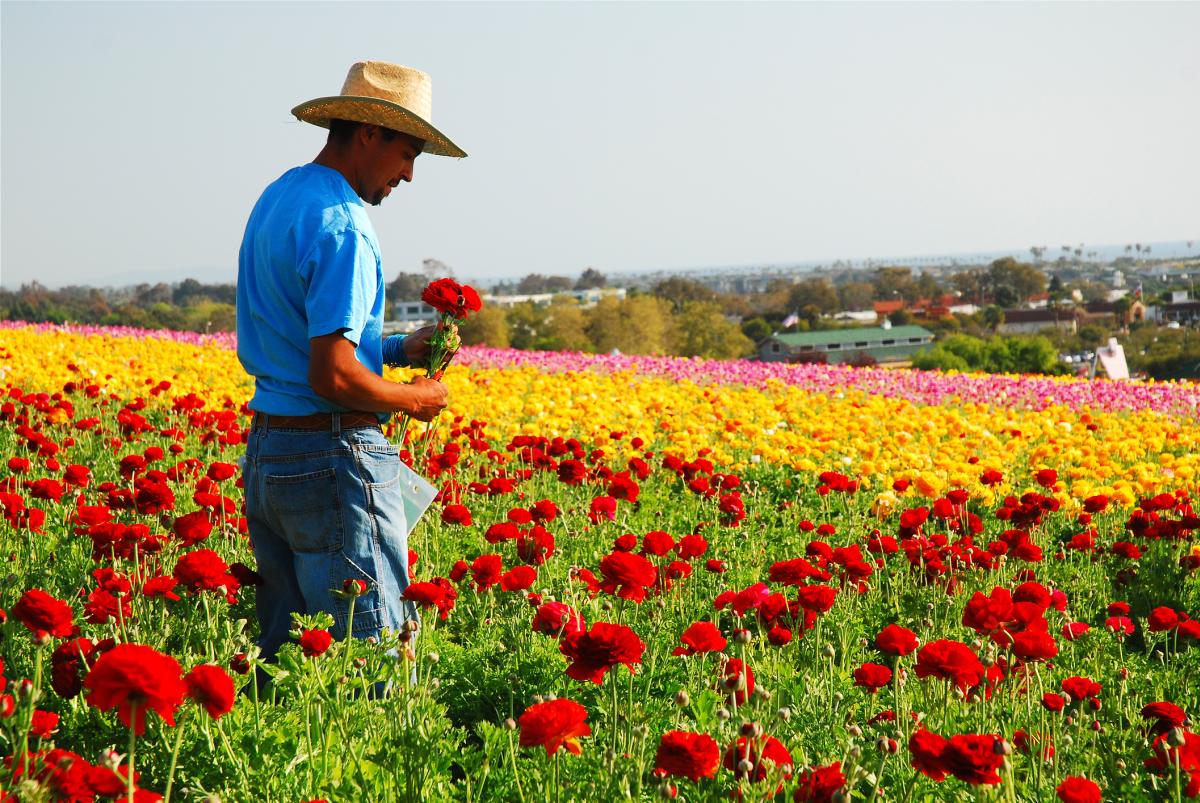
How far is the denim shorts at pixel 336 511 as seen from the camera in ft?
9.72

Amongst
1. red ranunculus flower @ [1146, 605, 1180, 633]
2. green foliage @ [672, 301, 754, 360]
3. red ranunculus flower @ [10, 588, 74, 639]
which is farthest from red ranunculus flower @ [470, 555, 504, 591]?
green foliage @ [672, 301, 754, 360]

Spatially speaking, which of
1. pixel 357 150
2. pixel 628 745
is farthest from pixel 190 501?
pixel 628 745

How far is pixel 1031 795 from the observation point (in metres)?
2.71

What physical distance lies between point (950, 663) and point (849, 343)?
8504cm

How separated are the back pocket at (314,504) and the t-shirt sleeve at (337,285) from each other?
1.38ft

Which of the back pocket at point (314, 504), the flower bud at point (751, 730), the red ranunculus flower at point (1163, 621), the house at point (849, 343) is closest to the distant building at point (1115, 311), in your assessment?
the house at point (849, 343)

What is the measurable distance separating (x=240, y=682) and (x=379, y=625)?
0.48 metres

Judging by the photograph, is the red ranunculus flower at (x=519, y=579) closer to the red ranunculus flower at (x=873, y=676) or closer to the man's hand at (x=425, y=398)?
the man's hand at (x=425, y=398)

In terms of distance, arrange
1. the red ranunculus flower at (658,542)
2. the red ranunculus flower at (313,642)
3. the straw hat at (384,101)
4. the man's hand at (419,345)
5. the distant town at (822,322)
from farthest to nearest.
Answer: the distant town at (822,322) → the red ranunculus flower at (658,542) → the man's hand at (419,345) → the straw hat at (384,101) → the red ranunculus flower at (313,642)

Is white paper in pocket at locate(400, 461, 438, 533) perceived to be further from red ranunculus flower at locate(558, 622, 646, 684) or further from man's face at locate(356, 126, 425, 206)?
red ranunculus flower at locate(558, 622, 646, 684)

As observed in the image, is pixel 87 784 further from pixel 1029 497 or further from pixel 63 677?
pixel 1029 497

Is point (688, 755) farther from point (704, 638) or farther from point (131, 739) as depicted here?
point (131, 739)

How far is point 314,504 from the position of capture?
296 centimetres

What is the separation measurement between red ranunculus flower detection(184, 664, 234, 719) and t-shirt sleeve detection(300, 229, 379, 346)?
1047 millimetres
